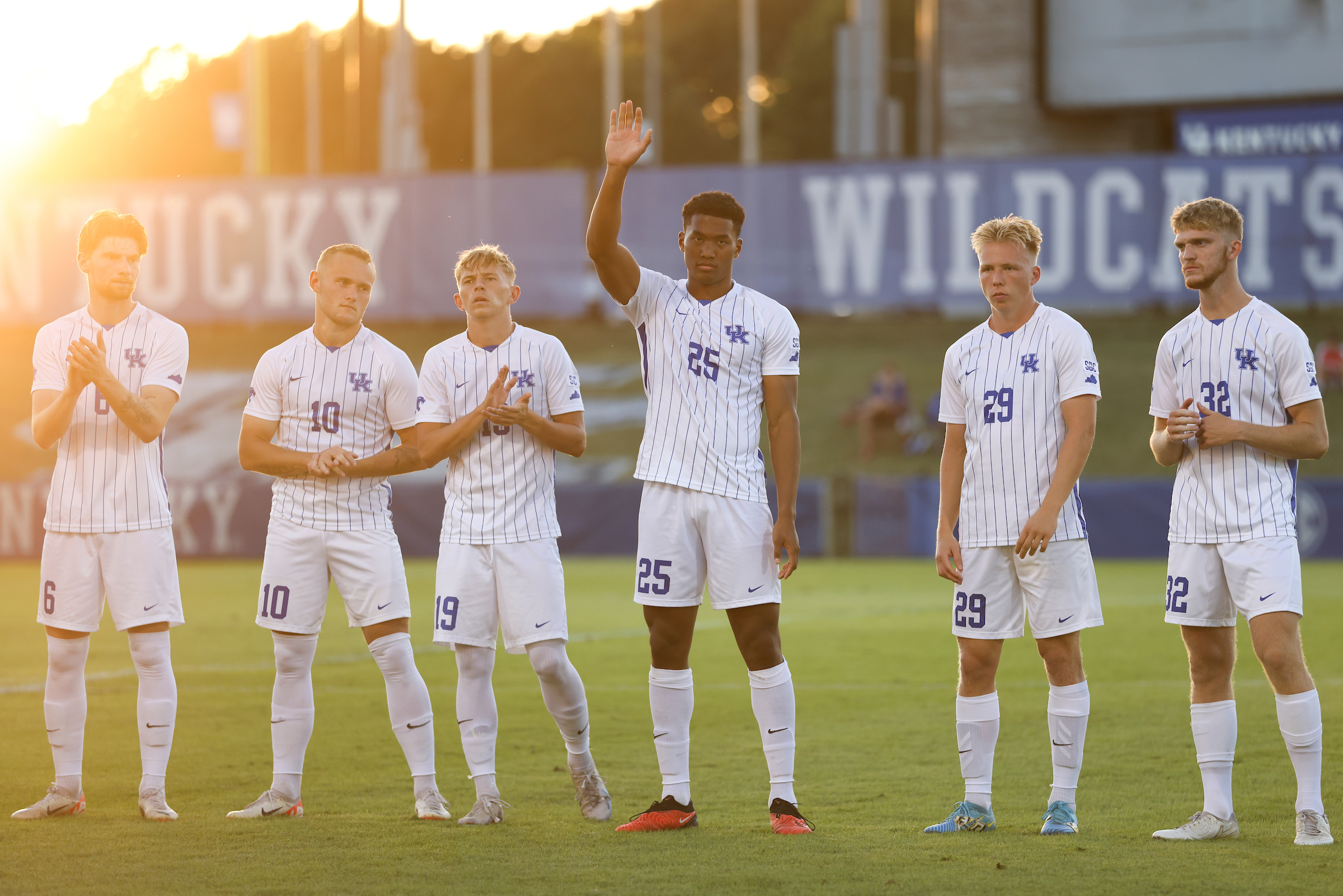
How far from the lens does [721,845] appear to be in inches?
213

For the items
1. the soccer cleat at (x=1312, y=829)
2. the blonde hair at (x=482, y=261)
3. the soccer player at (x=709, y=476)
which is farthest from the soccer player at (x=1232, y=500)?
the blonde hair at (x=482, y=261)

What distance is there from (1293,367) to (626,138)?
102 inches

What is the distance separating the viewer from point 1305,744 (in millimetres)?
5395

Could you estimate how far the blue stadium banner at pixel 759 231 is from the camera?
25828 millimetres

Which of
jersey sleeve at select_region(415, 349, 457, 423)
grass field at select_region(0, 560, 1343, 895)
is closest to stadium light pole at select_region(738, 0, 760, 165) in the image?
grass field at select_region(0, 560, 1343, 895)

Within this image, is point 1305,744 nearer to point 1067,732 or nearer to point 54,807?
point 1067,732

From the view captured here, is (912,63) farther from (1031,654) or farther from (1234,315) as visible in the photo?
(1234,315)

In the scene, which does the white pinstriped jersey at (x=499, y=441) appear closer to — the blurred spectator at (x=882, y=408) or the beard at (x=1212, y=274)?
the beard at (x=1212, y=274)

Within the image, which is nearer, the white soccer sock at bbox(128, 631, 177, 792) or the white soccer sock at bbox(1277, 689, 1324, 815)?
the white soccer sock at bbox(1277, 689, 1324, 815)

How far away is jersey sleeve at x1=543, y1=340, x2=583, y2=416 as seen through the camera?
6.18m

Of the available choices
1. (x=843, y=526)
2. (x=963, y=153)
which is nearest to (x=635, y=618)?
(x=843, y=526)

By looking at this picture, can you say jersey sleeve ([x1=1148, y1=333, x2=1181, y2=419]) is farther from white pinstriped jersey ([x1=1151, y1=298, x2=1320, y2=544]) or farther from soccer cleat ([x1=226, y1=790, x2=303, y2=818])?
soccer cleat ([x1=226, y1=790, x2=303, y2=818])

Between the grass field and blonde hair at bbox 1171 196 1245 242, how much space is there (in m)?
2.23

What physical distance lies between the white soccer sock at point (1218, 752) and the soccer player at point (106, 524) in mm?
4053
